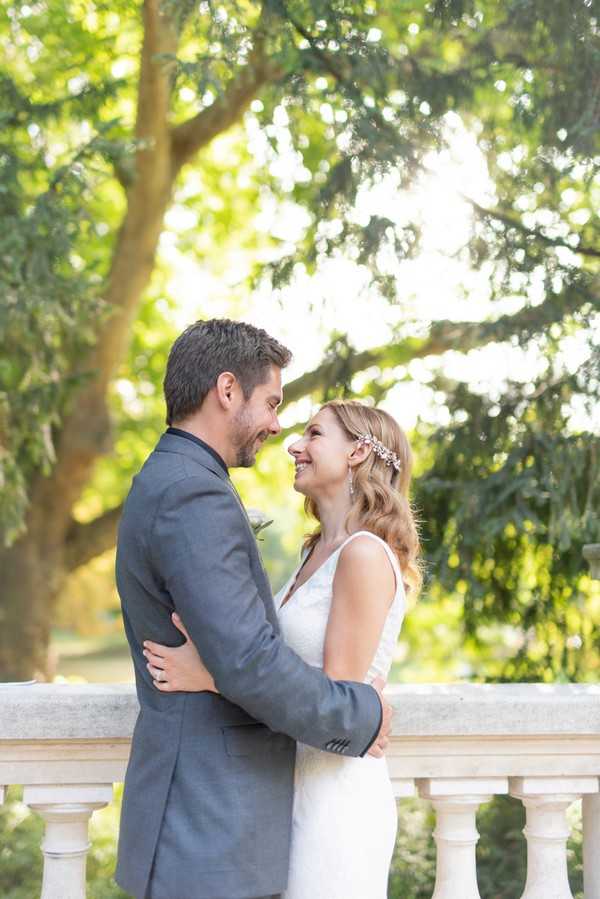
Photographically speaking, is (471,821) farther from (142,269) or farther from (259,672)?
(142,269)

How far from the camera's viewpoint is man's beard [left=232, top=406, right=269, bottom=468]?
2.42 meters

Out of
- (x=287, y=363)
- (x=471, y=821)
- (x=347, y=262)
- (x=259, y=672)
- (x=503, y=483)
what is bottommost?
(x=471, y=821)

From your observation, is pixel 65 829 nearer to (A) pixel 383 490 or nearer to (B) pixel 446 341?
(A) pixel 383 490

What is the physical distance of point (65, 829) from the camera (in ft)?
9.01

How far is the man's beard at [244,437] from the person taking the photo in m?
2.42

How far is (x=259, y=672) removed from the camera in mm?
2160

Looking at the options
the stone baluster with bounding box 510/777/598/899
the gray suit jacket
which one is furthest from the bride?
the stone baluster with bounding box 510/777/598/899

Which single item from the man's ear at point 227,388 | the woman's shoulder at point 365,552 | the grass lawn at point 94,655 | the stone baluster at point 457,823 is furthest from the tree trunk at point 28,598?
the grass lawn at point 94,655

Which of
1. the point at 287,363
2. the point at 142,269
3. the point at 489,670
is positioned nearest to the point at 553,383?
the point at 489,670

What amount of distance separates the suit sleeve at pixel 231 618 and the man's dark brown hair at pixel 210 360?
24cm

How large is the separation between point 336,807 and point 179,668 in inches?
22.6

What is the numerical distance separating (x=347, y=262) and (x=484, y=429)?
3.93 feet

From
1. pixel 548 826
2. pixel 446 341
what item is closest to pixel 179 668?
pixel 548 826

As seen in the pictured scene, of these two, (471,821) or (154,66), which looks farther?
(154,66)
